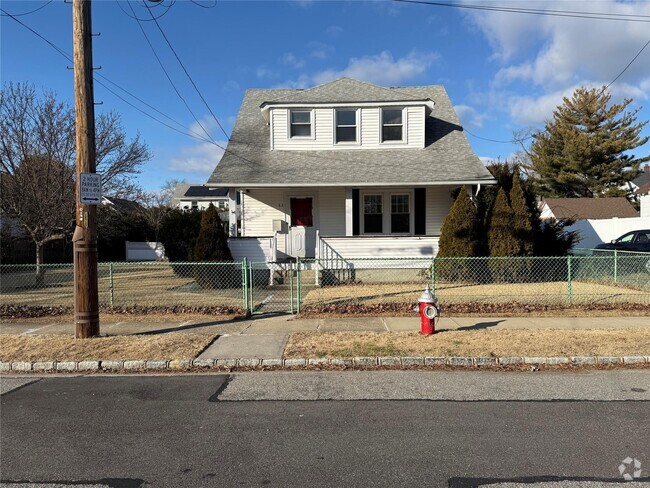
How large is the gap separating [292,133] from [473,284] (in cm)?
854

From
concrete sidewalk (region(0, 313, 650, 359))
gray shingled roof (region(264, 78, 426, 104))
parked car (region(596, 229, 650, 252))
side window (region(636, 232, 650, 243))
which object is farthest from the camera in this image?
side window (region(636, 232, 650, 243))

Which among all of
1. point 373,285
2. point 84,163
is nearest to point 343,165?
point 373,285

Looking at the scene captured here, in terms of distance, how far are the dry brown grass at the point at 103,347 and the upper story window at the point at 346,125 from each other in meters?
10.9

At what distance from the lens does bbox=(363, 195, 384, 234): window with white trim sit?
53.8ft

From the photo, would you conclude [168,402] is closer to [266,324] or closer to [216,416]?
[216,416]

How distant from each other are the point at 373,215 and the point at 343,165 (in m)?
2.12

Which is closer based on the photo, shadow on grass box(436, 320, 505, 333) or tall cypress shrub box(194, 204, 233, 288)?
shadow on grass box(436, 320, 505, 333)

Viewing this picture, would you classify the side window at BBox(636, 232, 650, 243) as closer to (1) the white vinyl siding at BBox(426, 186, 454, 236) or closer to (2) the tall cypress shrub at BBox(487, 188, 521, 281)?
(1) the white vinyl siding at BBox(426, 186, 454, 236)

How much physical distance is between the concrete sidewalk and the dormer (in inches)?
353

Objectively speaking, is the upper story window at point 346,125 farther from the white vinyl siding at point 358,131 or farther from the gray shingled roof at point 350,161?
the gray shingled roof at point 350,161

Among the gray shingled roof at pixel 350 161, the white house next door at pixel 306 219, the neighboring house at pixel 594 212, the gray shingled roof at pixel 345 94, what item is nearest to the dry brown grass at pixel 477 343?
the gray shingled roof at pixel 350 161

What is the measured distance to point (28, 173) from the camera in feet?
46.2

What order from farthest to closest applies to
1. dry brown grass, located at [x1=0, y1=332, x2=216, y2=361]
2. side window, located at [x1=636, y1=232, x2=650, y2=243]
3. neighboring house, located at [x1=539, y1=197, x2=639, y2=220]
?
neighboring house, located at [x1=539, y1=197, x2=639, y2=220], side window, located at [x1=636, y1=232, x2=650, y2=243], dry brown grass, located at [x1=0, y1=332, x2=216, y2=361]

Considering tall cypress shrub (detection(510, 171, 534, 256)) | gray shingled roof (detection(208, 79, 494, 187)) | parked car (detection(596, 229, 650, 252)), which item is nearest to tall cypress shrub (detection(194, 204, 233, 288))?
gray shingled roof (detection(208, 79, 494, 187))
